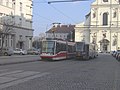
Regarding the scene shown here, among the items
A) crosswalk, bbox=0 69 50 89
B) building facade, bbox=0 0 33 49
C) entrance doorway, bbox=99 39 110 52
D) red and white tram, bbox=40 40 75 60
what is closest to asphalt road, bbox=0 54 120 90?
crosswalk, bbox=0 69 50 89

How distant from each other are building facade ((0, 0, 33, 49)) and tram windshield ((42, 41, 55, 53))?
33.1 m

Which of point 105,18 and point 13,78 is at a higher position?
point 105,18

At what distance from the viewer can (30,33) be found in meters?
106

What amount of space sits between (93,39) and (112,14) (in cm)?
1143

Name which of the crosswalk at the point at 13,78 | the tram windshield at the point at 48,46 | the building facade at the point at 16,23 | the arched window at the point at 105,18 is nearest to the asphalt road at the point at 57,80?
the crosswalk at the point at 13,78

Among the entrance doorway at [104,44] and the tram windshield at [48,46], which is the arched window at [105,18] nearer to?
the entrance doorway at [104,44]

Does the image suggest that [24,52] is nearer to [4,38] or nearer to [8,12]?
[4,38]

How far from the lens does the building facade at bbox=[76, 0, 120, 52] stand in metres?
127

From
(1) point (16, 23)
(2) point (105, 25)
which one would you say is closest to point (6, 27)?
(1) point (16, 23)

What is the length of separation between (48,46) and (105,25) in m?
84.9

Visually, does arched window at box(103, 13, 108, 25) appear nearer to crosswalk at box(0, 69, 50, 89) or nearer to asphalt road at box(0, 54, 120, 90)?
asphalt road at box(0, 54, 120, 90)

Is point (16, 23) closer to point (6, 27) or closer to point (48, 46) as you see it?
Answer: point (6, 27)

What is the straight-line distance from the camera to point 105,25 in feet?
424

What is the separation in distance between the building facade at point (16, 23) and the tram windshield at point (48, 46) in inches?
1303
